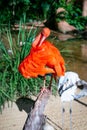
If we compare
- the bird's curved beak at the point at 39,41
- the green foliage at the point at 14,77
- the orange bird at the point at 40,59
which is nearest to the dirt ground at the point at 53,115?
the green foliage at the point at 14,77

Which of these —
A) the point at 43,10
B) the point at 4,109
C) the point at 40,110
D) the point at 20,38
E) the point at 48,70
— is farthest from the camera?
the point at 43,10

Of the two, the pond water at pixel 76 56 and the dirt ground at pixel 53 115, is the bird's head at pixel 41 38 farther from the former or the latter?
the pond water at pixel 76 56

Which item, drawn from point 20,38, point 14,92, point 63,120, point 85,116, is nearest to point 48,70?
point 63,120

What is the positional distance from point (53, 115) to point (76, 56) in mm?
4882

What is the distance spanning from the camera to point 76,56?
959cm

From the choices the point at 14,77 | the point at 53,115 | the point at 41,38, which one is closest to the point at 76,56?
the point at 14,77

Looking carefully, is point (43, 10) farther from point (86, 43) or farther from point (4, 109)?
point (4, 109)

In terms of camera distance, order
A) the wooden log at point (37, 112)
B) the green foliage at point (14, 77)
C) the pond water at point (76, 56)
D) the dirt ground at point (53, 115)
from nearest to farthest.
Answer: the wooden log at point (37, 112) → the dirt ground at point (53, 115) → the green foliage at point (14, 77) → the pond water at point (76, 56)

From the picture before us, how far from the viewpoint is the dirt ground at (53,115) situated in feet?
14.9

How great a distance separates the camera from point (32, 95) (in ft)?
18.1

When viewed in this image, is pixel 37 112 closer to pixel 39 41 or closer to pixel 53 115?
pixel 39 41

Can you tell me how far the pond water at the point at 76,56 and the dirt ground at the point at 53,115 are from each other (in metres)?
1.48

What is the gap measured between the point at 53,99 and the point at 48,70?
2173mm

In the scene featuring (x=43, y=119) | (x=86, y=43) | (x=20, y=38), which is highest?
(x=20, y=38)
